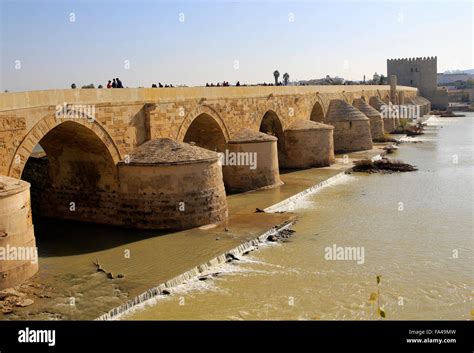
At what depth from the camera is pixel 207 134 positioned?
1834 centimetres

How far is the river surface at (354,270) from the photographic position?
27.2 ft

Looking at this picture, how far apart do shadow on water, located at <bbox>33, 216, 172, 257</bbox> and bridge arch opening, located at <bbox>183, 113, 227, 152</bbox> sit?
5.73 meters

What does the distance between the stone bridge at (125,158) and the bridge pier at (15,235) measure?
0.02 metres

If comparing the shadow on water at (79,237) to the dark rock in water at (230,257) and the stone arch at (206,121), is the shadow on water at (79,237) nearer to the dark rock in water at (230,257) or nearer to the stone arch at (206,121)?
the dark rock in water at (230,257)

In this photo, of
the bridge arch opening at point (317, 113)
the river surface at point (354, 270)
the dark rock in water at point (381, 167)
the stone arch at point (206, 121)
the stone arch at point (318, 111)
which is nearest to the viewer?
the river surface at point (354, 270)

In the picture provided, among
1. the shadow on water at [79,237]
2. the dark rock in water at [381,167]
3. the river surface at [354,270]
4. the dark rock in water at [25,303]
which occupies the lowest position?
the river surface at [354,270]

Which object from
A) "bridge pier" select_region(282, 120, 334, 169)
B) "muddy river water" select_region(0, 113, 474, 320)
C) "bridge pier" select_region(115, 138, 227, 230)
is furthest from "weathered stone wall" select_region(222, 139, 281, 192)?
"bridge pier" select_region(282, 120, 334, 169)

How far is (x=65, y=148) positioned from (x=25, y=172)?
2386 mm

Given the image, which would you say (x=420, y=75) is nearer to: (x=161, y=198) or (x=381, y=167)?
(x=381, y=167)

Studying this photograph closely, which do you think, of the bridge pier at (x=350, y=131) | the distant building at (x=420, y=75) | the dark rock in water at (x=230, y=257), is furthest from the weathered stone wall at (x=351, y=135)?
the distant building at (x=420, y=75)

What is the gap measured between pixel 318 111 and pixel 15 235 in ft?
71.9

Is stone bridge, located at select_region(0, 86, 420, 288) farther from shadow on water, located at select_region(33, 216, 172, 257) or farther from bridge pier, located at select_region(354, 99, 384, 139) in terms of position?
bridge pier, located at select_region(354, 99, 384, 139)

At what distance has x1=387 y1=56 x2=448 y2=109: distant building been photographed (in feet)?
208
